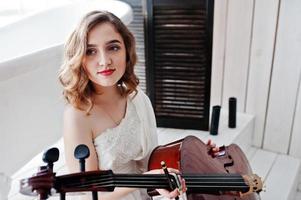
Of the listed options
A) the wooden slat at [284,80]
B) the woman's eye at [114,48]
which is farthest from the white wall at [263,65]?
the woman's eye at [114,48]

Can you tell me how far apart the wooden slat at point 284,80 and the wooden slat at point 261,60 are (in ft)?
0.10

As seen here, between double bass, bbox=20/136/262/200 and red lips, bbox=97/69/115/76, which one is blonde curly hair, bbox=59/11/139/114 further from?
double bass, bbox=20/136/262/200

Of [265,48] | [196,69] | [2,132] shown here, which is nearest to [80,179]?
[2,132]

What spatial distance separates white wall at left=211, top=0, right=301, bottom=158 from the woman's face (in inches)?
48.2

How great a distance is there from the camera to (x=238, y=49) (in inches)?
81.9

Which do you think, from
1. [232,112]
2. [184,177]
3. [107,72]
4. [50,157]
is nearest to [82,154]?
[50,157]

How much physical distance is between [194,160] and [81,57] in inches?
17.0

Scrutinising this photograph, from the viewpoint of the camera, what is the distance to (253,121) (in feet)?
7.09

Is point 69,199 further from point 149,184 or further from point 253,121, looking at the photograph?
point 253,121

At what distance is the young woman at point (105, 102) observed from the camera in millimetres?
971

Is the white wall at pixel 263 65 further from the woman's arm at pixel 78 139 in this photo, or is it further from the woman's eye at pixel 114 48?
the woman's arm at pixel 78 139

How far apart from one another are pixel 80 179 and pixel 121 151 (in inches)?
17.4

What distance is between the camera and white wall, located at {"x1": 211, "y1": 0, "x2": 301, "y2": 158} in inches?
76.3

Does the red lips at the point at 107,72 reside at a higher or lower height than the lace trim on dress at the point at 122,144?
higher
